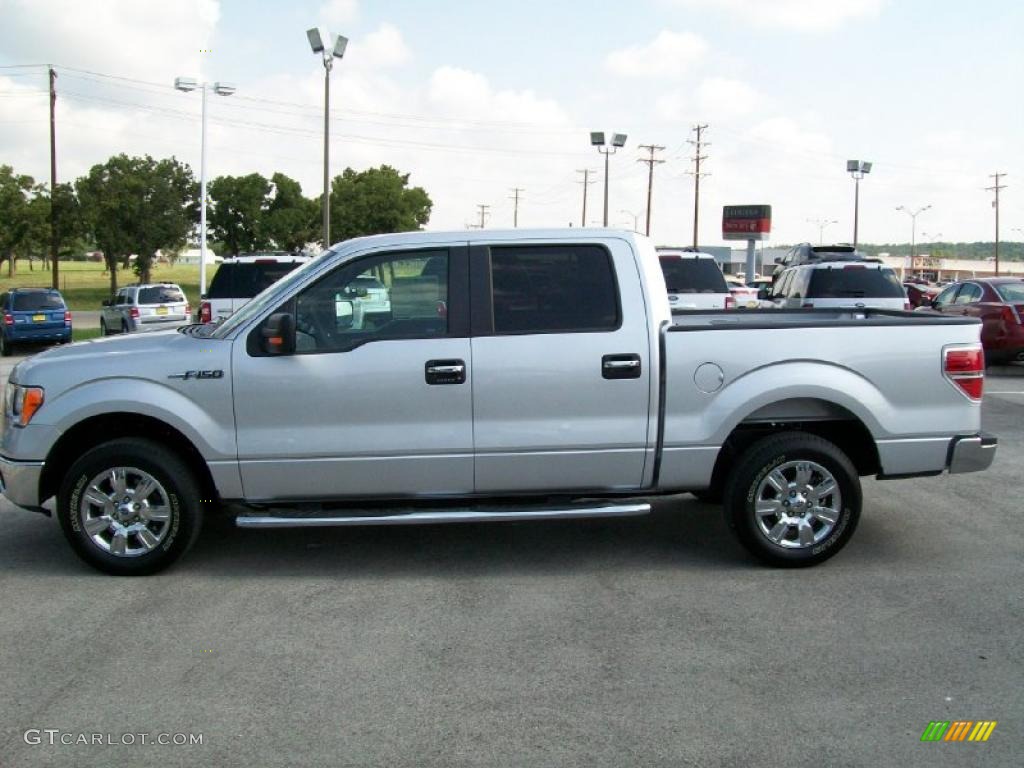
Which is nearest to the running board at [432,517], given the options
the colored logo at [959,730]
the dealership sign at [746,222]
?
the colored logo at [959,730]

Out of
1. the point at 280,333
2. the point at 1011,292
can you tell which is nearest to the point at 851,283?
the point at 1011,292

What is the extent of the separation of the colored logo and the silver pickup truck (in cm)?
200

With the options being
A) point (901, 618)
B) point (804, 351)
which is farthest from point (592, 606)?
point (804, 351)

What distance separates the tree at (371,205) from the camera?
61.1m

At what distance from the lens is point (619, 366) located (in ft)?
19.4

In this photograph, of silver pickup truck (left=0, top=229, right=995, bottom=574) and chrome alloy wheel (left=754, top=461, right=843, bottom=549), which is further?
chrome alloy wheel (left=754, top=461, right=843, bottom=549)

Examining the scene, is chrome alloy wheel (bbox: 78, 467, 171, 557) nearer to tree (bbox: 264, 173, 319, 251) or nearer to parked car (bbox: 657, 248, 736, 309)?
parked car (bbox: 657, 248, 736, 309)

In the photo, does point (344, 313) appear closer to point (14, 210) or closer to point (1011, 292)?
point (1011, 292)

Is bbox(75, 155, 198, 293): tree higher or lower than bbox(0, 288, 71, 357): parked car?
higher

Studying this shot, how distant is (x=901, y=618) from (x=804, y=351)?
1625 mm

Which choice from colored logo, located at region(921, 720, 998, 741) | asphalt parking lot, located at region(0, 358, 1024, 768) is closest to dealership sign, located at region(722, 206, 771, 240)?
asphalt parking lot, located at region(0, 358, 1024, 768)

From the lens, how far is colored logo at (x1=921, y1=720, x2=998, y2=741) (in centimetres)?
401

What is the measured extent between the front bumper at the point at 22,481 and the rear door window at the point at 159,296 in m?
21.8

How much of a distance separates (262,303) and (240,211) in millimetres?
59184
